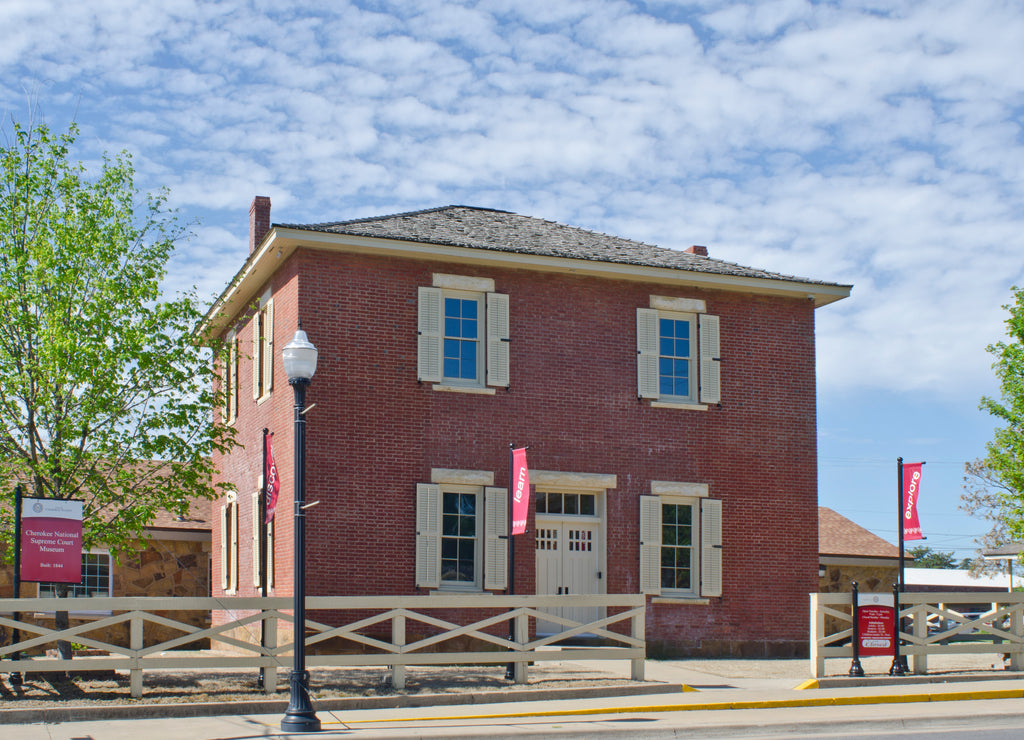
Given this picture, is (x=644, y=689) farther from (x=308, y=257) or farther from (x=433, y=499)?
(x=308, y=257)

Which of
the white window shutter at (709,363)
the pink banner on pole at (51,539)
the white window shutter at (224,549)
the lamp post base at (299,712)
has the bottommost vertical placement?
the lamp post base at (299,712)

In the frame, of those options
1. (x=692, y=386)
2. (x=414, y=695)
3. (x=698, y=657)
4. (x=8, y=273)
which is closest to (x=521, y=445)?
(x=692, y=386)

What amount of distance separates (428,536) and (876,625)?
7.33 m

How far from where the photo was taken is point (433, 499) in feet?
63.1

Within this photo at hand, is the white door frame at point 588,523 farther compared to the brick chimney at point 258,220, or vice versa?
the brick chimney at point 258,220

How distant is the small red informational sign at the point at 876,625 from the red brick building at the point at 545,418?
4.79 m

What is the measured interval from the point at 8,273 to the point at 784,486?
14.2 meters

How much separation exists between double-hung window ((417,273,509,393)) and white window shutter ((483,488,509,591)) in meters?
1.92

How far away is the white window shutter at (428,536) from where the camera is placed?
1898 cm

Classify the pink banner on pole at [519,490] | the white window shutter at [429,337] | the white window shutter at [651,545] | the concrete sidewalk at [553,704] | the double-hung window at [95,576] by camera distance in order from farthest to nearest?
1. the double-hung window at [95,576]
2. the white window shutter at [651,545]
3. the white window shutter at [429,337]
4. the pink banner on pole at [519,490]
5. the concrete sidewalk at [553,704]

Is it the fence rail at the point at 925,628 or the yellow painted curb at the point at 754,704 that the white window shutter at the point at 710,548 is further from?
the yellow painted curb at the point at 754,704

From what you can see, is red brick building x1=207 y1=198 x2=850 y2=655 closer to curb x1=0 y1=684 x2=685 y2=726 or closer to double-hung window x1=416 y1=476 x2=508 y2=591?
double-hung window x1=416 y1=476 x2=508 y2=591

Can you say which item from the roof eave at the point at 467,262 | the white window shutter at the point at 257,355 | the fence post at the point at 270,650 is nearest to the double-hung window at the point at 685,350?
the roof eave at the point at 467,262

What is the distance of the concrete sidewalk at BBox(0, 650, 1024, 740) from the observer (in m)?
11.9
